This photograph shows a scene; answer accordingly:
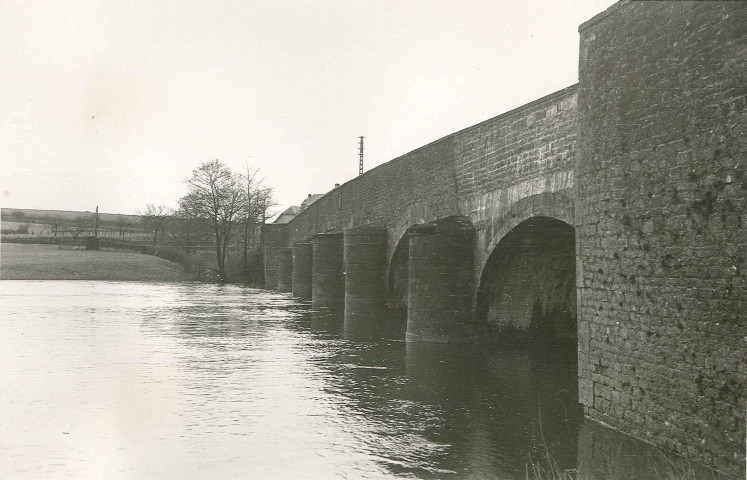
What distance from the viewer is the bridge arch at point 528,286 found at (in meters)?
12.4

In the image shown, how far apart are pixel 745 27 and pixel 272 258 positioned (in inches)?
1630

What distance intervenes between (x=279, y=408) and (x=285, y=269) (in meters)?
30.5

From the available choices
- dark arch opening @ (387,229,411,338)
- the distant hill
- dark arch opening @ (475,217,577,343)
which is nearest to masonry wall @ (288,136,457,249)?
dark arch opening @ (387,229,411,338)

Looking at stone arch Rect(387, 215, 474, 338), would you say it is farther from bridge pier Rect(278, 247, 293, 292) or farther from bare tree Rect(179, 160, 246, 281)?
bare tree Rect(179, 160, 246, 281)

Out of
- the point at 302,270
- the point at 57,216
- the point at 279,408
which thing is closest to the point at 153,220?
the point at 57,216

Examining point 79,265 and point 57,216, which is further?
point 57,216

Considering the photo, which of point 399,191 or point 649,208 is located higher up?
point 399,191

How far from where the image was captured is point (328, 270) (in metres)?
25.1

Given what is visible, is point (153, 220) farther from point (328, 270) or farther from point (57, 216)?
point (328, 270)

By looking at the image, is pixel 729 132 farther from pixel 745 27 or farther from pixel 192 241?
pixel 192 241

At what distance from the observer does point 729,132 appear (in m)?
5.75

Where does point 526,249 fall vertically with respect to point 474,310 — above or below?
above

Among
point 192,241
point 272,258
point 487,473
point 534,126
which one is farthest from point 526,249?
point 192,241

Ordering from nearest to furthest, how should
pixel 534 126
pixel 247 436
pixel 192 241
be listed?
pixel 247 436
pixel 534 126
pixel 192 241
